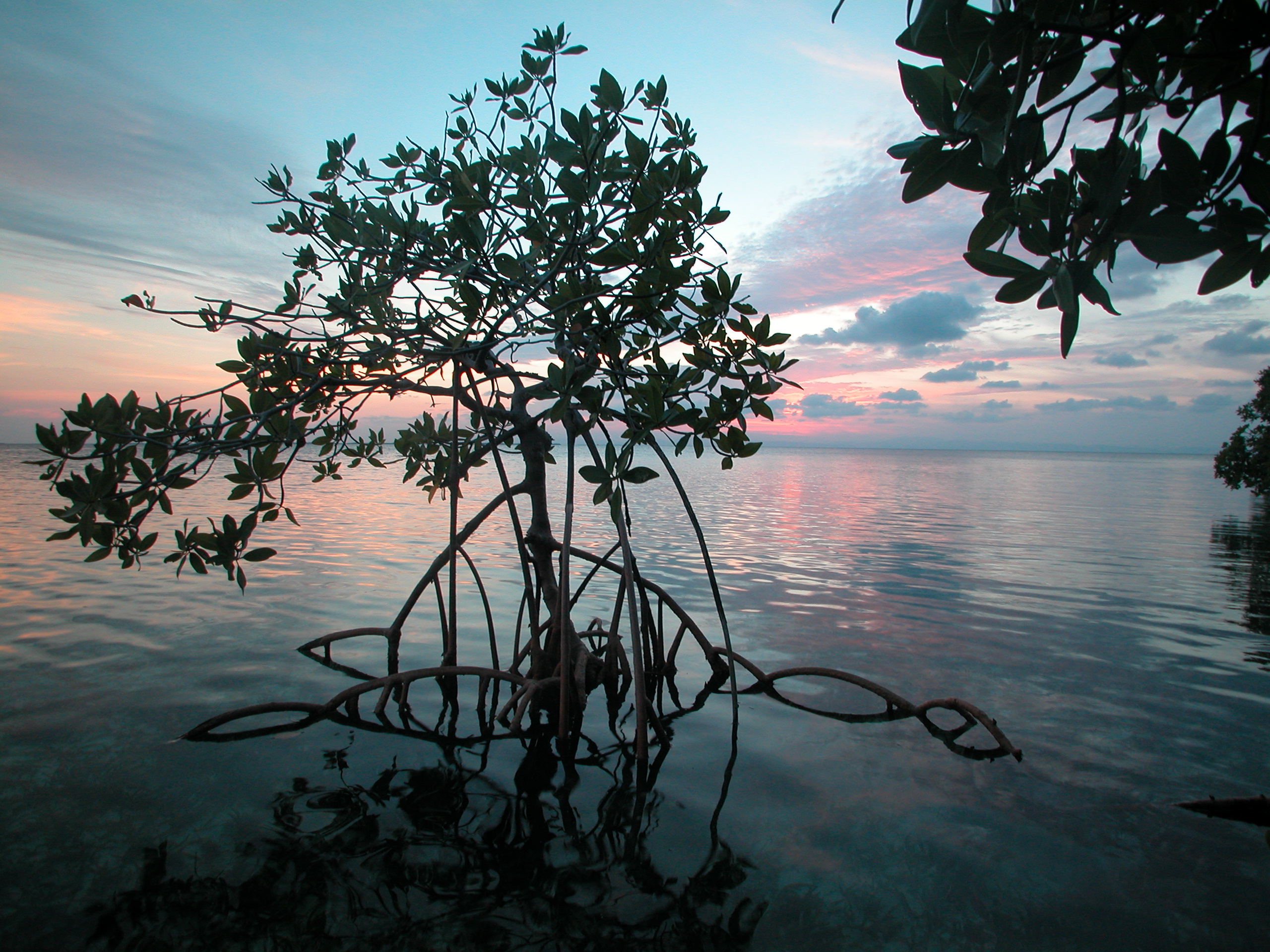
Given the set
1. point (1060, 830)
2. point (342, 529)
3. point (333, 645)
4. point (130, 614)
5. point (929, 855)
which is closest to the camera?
point (929, 855)

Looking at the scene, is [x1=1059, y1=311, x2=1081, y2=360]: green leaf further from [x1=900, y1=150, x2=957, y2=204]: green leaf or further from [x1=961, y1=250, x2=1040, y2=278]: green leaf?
[x1=900, y1=150, x2=957, y2=204]: green leaf

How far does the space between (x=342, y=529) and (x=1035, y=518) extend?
22.3 metres

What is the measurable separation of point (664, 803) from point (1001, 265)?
3885 millimetres

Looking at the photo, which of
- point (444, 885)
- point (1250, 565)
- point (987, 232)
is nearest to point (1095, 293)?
point (987, 232)

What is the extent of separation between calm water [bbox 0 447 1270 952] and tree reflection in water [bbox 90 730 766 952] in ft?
0.05

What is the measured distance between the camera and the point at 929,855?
149 inches

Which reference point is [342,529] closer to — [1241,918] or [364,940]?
[364,940]

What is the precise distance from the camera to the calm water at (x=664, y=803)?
3.18 meters

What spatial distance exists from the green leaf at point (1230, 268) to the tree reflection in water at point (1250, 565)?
8.57 m

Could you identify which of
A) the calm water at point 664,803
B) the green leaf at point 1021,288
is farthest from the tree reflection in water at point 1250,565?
the green leaf at point 1021,288

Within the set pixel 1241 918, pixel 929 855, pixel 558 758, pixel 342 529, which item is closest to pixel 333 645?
pixel 558 758

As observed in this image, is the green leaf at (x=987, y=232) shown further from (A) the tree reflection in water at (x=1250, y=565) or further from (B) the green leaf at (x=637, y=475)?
(A) the tree reflection in water at (x=1250, y=565)

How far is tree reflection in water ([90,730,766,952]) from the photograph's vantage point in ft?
9.80

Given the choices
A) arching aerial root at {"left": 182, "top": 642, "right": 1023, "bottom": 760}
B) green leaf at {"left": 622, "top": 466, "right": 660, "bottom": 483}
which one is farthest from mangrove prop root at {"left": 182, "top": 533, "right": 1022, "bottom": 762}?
green leaf at {"left": 622, "top": 466, "right": 660, "bottom": 483}
